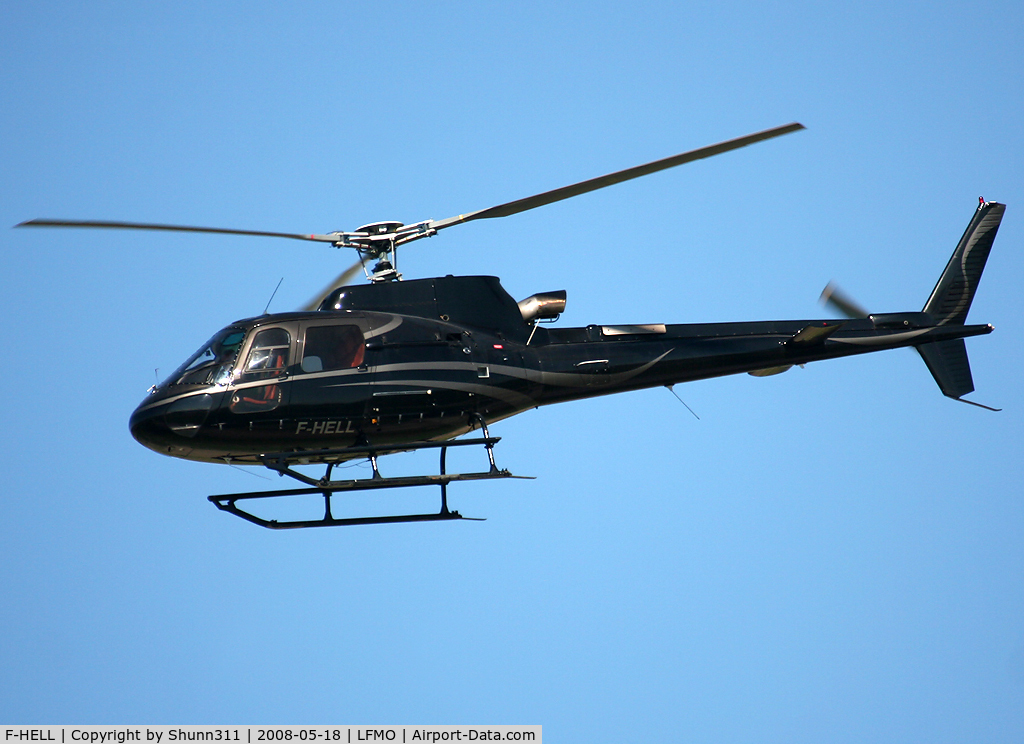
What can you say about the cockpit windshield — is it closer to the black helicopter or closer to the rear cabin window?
the black helicopter

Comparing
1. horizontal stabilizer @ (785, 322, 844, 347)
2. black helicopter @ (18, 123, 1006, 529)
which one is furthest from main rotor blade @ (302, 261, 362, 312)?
horizontal stabilizer @ (785, 322, 844, 347)

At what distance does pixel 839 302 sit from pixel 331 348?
6.35 m

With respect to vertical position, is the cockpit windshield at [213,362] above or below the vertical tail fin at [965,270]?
below

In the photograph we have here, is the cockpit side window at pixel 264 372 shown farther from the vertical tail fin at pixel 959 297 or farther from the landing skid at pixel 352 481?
the vertical tail fin at pixel 959 297

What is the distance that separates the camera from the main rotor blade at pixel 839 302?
1394cm

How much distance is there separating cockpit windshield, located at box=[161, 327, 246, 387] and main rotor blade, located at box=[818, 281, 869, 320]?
278 inches

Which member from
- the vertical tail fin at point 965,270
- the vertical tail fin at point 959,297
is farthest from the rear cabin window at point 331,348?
the vertical tail fin at point 965,270

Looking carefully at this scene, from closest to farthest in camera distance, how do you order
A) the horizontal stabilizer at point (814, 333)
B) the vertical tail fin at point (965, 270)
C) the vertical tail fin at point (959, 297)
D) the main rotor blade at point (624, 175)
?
the main rotor blade at point (624, 175) < the horizontal stabilizer at point (814, 333) < the vertical tail fin at point (959, 297) < the vertical tail fin at point (965, 270)

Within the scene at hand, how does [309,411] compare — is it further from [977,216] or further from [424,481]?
[977,216]

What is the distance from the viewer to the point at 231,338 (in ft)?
39.6

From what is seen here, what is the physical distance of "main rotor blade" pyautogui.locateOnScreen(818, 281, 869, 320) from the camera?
45.7 ft

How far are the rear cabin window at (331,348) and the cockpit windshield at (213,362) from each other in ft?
2.43

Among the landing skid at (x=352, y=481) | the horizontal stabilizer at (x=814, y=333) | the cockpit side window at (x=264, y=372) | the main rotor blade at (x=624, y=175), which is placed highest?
the main rotor blade at (x=624, y=175)

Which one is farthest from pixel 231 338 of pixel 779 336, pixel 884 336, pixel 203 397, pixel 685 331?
pixel 884 336
